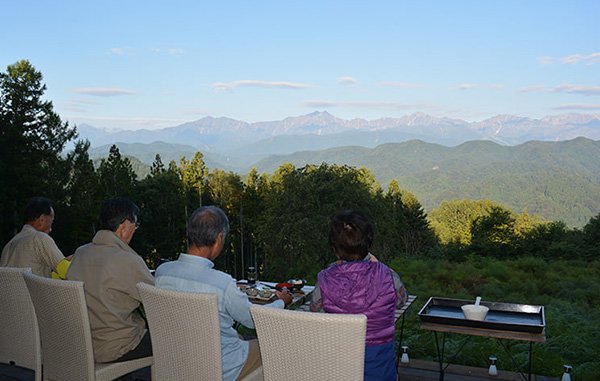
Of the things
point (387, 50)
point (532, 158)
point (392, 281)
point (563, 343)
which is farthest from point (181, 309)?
point (532, 158)

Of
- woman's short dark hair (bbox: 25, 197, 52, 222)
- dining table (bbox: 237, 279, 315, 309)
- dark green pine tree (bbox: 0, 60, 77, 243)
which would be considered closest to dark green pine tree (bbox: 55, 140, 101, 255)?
dark green pine tree (bbox: 0, 60, 77, 243)

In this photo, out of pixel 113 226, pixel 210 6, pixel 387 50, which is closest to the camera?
pixel 113 226

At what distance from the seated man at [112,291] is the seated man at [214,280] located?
0.25 meters

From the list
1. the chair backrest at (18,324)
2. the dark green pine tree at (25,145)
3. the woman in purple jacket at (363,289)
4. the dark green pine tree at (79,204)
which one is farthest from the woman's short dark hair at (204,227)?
the dark green pine tree at (79,204)

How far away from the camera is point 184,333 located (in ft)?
6.70

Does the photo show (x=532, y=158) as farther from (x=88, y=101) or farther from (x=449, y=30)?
(x=88, y=101)

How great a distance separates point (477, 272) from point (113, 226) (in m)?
7.60

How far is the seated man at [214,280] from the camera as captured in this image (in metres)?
2.10

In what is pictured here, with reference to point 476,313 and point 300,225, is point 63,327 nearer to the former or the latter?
point 476,313

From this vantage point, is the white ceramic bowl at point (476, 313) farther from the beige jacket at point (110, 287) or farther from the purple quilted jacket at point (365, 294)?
the beige jacket at point (110, 287)

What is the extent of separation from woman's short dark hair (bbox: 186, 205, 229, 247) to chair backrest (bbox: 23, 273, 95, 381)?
0.50 metres

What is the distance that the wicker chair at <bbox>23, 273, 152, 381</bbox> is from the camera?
2215mm

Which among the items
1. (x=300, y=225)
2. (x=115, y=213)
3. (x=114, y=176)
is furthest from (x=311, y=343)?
(x=114, y=176)

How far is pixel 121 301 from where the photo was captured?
2.44 meters
